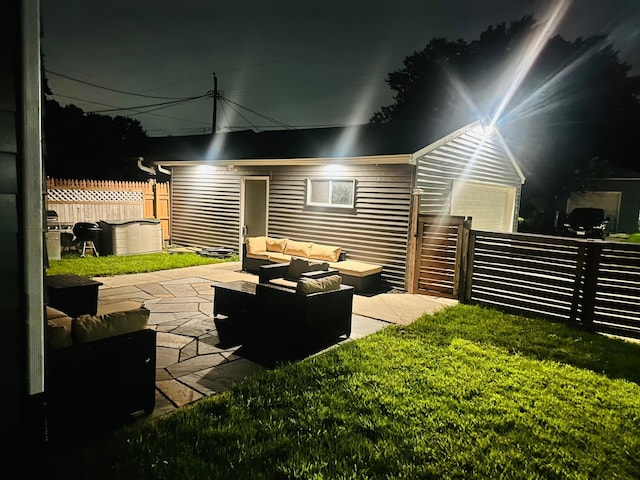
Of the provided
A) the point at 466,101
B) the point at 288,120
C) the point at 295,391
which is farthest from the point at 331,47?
the point at 295,391

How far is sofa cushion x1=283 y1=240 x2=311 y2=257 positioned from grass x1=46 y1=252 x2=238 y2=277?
230 centimetres

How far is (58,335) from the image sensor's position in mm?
2576

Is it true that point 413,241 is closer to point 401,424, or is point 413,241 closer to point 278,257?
point 278,257

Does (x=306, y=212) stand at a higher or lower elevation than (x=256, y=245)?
higher

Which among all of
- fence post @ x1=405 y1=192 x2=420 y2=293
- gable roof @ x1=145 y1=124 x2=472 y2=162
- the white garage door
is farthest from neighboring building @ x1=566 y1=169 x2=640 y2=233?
fence post @ x1=405 y1=192 x2=420 y2=293

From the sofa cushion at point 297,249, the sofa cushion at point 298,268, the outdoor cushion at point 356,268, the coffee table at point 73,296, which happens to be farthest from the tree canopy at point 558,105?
the coffee table at point 73,296

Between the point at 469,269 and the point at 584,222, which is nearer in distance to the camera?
the point at 469,269

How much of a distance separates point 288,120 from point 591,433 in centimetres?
2060

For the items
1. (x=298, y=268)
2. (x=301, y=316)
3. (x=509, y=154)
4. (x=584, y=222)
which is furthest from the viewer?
(x=584, y=222)

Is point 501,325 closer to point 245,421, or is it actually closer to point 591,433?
point 591,433

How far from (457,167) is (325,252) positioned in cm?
384

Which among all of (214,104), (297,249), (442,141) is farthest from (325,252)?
(214,104)

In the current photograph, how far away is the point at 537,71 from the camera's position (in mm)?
22438

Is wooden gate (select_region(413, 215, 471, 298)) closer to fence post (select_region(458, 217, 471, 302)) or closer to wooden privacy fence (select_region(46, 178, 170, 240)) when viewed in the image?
fence post (select_region(458, 217, 471, 302))
